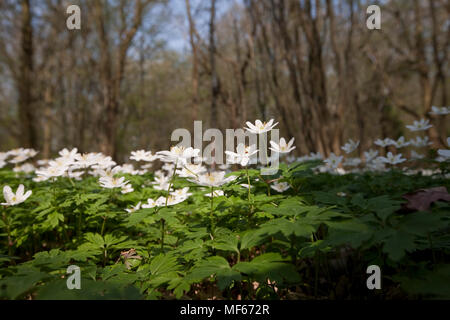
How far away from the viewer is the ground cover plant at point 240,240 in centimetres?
95

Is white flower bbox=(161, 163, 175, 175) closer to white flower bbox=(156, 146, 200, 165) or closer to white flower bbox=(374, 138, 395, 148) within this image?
white flower bbox=(156, 146, 200, 165)

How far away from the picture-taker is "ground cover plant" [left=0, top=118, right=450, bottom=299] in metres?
0.95

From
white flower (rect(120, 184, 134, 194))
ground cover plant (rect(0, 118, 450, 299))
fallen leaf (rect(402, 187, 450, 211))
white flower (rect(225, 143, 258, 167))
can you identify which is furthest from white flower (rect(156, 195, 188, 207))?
fallen leaf (rect(402, 187, 450, 211))

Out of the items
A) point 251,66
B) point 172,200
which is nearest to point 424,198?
point 172,200

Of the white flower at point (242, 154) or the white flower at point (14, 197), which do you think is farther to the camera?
the white flower at point (14, 197)

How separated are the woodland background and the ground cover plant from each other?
207 cm

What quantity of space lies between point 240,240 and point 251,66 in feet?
17.3

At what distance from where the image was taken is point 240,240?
4.15 feet

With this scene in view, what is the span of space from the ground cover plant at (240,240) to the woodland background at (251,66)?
2070 mm

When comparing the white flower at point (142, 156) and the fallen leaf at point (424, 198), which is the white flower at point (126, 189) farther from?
the fallen leaf at point (424, 198)

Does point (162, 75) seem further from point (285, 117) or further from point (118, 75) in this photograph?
point (285, 117)

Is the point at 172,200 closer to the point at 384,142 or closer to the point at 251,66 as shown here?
the point at 384,142

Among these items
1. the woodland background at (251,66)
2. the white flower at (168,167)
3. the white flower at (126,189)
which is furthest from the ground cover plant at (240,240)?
the woodland background at (251,66)
